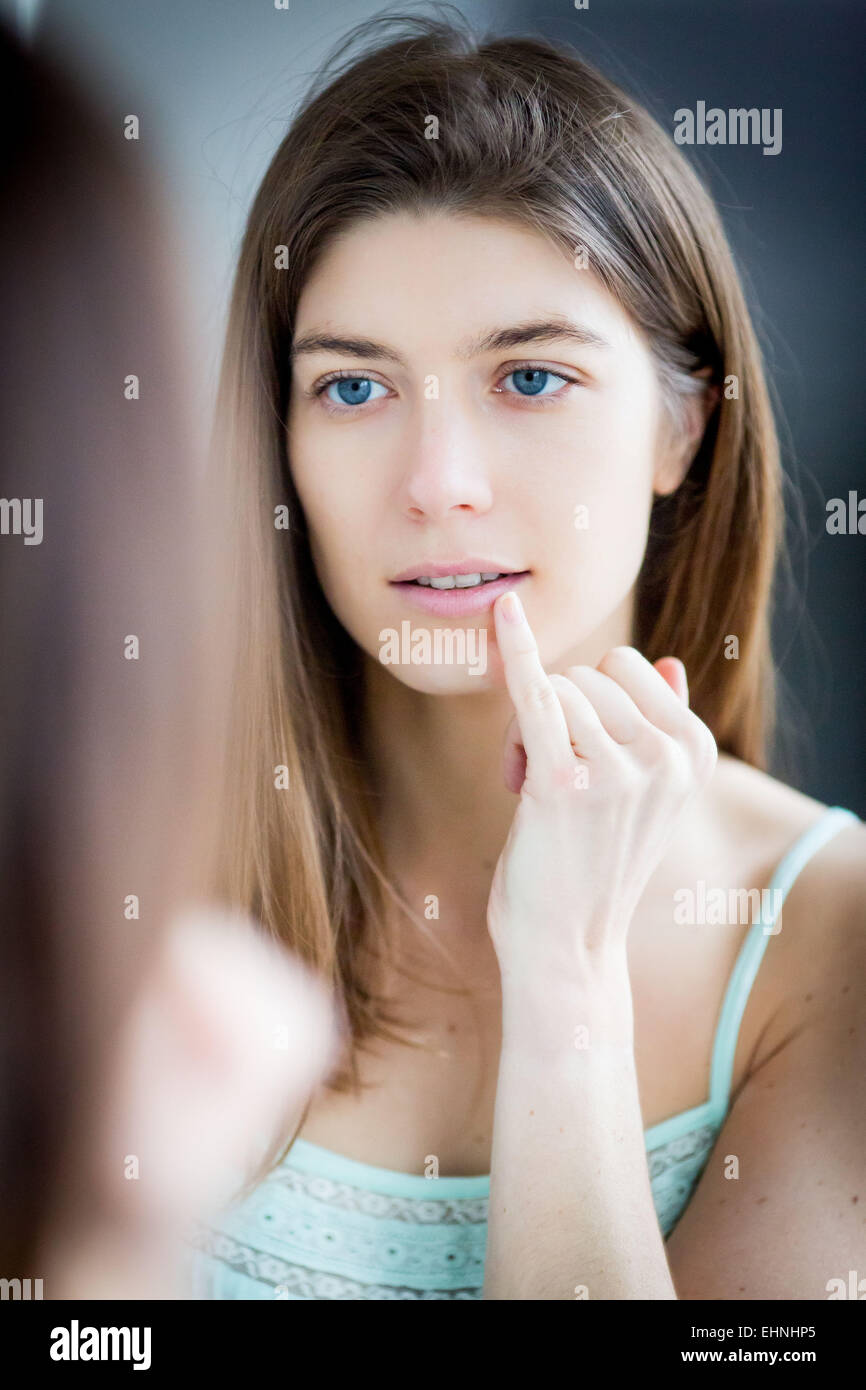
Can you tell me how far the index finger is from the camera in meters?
0.88

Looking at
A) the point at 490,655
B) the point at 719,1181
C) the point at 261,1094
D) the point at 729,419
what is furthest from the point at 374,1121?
the point at 729,419

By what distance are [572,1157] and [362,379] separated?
619mm

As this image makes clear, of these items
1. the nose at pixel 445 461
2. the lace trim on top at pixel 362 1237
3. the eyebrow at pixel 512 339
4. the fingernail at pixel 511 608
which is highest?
the eyebrow at pixel 512 339

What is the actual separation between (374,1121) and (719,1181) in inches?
11.3

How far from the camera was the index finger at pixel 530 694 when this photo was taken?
88 centimetres

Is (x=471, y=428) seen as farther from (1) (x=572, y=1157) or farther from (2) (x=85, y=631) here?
(1) (x=572, y=1157)

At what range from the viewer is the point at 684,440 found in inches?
37.5

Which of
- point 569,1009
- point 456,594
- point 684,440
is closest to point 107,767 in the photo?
point 456,594

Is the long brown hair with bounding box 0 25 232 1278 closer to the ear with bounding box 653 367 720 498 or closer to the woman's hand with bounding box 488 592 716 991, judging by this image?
the woman's hand with bounding box 488 592 716 991

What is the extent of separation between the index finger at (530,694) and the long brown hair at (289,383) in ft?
0.43

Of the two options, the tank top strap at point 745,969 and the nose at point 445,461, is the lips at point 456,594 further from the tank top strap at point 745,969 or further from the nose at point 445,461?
the tank top strap at point 745,969

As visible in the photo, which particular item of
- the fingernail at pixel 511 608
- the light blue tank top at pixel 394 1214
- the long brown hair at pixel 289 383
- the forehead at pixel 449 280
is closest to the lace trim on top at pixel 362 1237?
the light blue tank top at pixel 394 1214

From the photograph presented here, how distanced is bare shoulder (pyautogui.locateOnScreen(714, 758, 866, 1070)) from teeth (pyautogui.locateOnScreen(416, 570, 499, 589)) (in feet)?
0.89

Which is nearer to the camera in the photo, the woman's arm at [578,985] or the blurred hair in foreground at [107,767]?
the woman's arm at [578,985]
